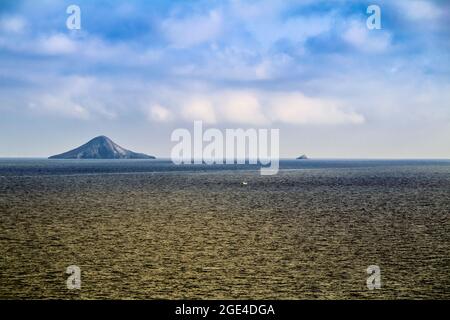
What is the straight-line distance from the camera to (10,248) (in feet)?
130

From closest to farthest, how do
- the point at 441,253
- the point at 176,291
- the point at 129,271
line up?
the point at 176,291, the point at 129,271, the point at 441,253

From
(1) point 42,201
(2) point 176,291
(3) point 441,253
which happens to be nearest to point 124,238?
(2) point 176,291

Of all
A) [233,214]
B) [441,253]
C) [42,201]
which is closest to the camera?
[441,253]

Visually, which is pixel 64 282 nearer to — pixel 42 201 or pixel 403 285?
pixel 403 285
